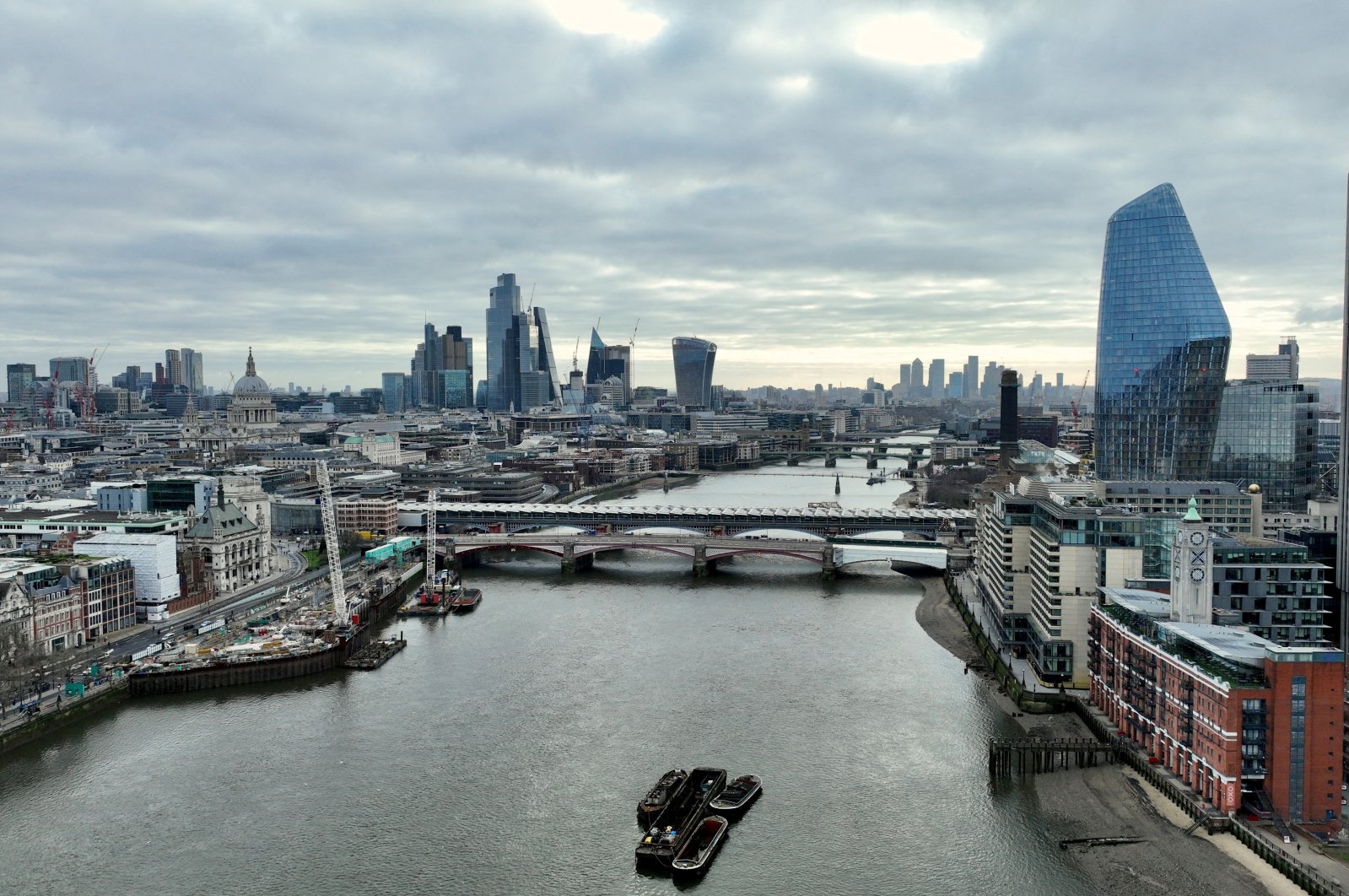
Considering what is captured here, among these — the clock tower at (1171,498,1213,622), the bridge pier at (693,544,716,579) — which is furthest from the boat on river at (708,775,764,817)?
the bridge pier at (693,544,716,579)

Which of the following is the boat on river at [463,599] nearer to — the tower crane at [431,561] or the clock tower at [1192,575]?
the tower crane at [431,561]

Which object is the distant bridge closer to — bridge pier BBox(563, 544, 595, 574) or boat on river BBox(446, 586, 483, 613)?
bridge pier BBox(563, 544, 595, 574)

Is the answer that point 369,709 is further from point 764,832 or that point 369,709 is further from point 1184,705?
point 1184,705

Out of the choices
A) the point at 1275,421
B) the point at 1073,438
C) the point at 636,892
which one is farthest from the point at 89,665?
the point at 1073,438

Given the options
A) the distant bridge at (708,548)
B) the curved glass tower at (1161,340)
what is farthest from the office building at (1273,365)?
the distant bridge at (708,548)

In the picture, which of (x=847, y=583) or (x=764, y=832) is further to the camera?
(x=847, y=583)

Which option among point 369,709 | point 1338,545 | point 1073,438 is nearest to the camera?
point 369,709

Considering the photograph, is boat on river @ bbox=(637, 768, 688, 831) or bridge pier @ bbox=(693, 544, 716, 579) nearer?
boat on river @ bbox=(637, 768, 688, 831)
